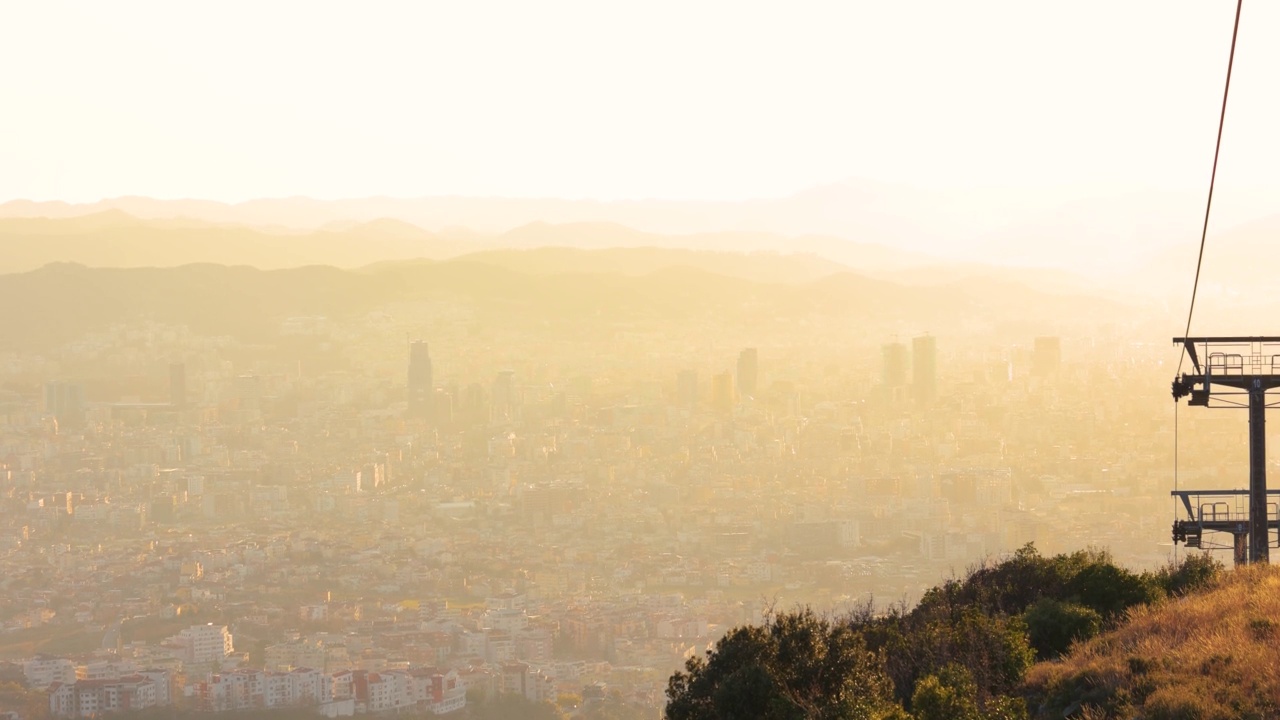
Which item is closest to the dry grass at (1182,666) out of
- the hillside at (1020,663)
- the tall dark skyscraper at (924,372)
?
the hillside at (1020,663)

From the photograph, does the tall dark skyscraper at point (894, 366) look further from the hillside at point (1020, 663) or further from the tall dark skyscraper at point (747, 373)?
the hillside at point (1020, 663)

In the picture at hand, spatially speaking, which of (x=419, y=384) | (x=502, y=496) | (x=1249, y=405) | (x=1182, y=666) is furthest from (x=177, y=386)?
(x=1182, y=666)

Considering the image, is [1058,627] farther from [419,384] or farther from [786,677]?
[419,384]

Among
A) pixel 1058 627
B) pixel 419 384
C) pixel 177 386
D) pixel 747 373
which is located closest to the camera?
pixel 1058 627

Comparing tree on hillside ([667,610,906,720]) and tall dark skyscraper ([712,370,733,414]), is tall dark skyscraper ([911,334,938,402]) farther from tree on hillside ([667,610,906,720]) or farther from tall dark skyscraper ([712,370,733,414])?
tree on hillside ([667,610,906,720])

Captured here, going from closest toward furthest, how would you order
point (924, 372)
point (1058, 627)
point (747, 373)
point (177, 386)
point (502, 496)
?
point (1058, 627), point (502, 496), point (924, 372), point (177, 386), point (747, 373)

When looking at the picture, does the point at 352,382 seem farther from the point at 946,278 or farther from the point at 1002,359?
the point at 946,278

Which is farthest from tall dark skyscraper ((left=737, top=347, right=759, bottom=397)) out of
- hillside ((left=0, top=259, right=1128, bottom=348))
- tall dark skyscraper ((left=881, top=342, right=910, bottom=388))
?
hillside ((left=0, top=259, right=1128, bottom=348))

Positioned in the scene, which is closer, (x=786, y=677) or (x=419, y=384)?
(x=786, y=677)
